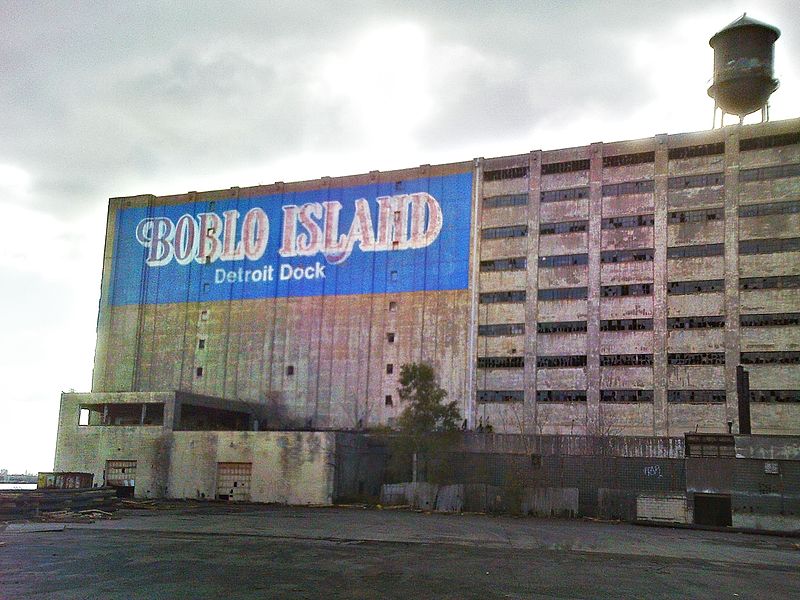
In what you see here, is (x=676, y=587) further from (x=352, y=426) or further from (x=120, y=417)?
(x=120, y=417)

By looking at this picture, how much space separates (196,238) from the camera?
84.6 meters

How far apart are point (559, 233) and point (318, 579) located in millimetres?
57890

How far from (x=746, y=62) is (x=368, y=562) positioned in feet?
205

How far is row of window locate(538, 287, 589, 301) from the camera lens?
232 ft

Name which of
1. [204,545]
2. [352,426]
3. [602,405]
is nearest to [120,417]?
[352,426]

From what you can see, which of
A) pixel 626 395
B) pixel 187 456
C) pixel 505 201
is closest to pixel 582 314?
pixel 626 395

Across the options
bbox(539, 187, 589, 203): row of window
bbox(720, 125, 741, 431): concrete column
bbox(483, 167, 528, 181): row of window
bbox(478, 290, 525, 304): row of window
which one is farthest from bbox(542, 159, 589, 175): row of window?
bbox(720, 125, 741, 431): concrete column

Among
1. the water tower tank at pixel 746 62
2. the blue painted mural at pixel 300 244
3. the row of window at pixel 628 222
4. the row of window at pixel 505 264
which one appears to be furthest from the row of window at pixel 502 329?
the water tower tank at pixel 746 62

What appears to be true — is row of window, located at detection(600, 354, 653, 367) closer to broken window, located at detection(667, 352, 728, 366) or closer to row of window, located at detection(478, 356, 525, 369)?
broken window, located at detection(667, 352, 728, 366)

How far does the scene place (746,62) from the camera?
68875mm

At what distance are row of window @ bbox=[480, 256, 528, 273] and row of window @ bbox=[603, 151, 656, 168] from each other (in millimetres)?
11336

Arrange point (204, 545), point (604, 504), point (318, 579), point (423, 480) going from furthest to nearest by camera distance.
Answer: point (423, 480) < point (604, 504) < point (204, 545) < point (318, 579)

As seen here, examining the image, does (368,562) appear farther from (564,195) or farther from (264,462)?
(564,195)

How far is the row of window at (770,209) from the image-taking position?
65438 millimetres
